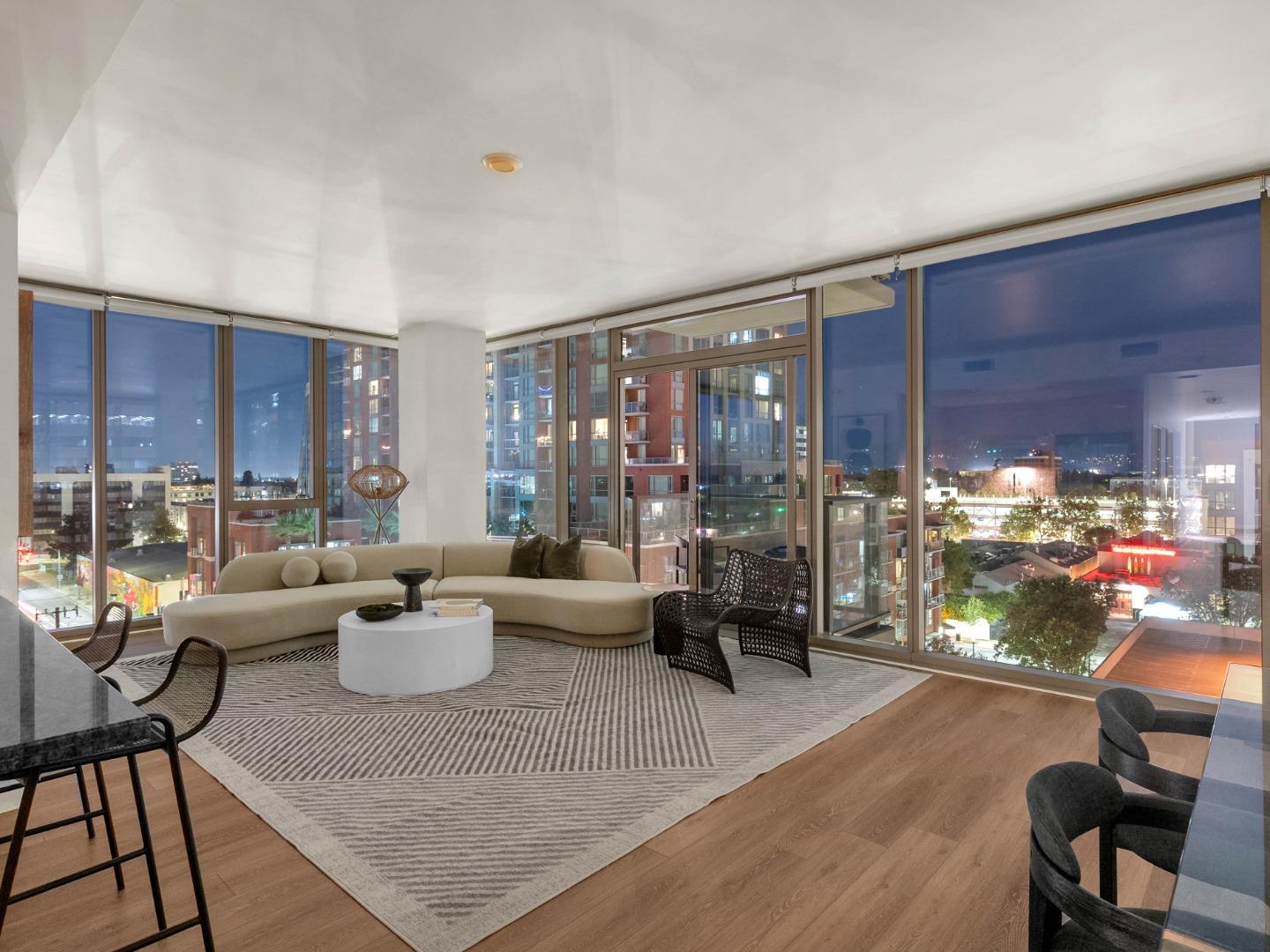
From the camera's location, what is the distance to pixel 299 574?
5.32 metres

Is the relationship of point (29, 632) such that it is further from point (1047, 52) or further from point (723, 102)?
point (1047, 52)

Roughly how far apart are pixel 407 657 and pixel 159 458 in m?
3.58

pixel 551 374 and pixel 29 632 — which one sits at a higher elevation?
pixel 551 374

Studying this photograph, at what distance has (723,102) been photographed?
274 cm

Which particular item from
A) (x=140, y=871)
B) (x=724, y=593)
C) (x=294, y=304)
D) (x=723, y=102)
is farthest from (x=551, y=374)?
(x=140, y=871)

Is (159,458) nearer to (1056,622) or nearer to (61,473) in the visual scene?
(61,473)

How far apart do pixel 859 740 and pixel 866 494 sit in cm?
207

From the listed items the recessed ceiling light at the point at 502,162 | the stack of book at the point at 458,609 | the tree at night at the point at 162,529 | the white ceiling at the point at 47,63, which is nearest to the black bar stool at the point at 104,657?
the white ceiling at the point at 47,63

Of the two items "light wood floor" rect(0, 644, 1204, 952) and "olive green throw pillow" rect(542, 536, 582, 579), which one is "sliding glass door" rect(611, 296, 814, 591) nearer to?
"olive green throw pillow" rect(542, 536, 582, 579)

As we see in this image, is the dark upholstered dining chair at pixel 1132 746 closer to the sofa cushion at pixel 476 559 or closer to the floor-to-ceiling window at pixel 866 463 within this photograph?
the floor-to-ceiling window at pixel 866 463

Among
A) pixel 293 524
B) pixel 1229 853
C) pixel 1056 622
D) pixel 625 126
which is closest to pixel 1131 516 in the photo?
pixel 1056 622

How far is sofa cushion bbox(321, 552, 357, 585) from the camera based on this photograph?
5508 millimetres

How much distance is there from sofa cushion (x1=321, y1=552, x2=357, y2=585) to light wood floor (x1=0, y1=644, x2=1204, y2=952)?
98.4 inches

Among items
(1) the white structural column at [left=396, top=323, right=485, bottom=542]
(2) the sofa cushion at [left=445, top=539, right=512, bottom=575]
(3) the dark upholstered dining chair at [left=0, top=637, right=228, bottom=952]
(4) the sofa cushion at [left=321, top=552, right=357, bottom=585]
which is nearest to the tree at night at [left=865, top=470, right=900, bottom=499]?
(2) the sofa cushion at [left=445, top=539, right=512, bottom=575]
